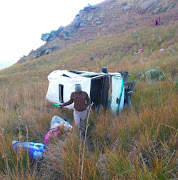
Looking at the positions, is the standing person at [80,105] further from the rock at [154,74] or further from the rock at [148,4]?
the rock at [148,4]

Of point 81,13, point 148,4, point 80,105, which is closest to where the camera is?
point 80,105

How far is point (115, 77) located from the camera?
4922 mm

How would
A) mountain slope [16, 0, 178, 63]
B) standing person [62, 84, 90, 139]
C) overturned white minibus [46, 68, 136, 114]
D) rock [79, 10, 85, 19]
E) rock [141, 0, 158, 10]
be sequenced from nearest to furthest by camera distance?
standing person [62, 84, 90, 139]
overturned white minibus [46, 68, 136, 114]
mountain slope [16, 0, 178, 63]
rock [141, 0, 158, 10]
rock [79, 10, 85, 19]

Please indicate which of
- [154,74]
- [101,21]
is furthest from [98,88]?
[101,21]

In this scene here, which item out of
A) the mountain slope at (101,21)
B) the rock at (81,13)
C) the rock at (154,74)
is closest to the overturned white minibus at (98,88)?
the rock at (154,74)

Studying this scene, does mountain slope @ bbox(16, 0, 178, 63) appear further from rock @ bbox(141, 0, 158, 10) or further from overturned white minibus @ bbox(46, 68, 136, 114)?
overturned white minibus @ bbox(46, 68, 136, 114)

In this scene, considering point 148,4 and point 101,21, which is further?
point 101,21

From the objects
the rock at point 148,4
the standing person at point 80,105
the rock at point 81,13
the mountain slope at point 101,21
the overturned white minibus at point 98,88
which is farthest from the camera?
the rock at point 81,13

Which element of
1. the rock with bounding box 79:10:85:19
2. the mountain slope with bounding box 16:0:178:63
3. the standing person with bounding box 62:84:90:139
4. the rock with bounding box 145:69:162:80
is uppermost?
the rock with bounding box 79:10:85:19

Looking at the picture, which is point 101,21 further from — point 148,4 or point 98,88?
point 98,88

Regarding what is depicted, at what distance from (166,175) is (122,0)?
4974 centimetres

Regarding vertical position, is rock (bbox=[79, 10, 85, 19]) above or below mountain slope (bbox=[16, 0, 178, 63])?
Answer: above

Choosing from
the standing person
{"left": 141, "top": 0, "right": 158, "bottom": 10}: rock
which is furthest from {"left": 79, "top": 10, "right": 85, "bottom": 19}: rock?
the standing person

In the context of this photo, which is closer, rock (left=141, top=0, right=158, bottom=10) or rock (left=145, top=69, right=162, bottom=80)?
rock (left=145, top=69, right=162, bottom=80)
